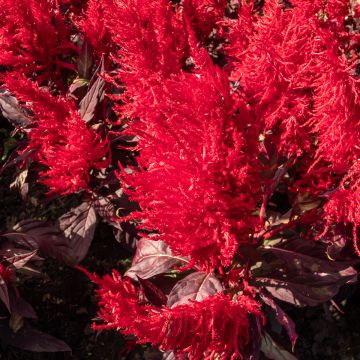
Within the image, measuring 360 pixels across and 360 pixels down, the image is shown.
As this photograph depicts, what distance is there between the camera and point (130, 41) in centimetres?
147

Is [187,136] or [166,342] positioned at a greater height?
[187,136]

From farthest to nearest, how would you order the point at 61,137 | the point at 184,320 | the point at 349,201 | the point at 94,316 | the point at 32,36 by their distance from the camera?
the point at 94,316
the point at 32,36
the point at 61,137
the point at 349,201
the point at 184,320

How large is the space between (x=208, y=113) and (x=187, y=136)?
0.08 metres

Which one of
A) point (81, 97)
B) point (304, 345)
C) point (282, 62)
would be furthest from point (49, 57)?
point (304, 345)

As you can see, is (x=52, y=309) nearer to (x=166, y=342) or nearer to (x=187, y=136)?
(x=166, y=342)

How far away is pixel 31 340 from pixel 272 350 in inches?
46.8

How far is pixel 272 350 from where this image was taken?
1917 mm

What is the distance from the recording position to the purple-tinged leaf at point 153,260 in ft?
6.15

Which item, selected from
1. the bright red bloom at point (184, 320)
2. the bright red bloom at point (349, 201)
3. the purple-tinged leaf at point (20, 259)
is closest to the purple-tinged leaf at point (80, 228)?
the purple-tinged leaf at point (20, 259)

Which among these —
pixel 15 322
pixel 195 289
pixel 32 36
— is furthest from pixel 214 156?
pixel 15 322

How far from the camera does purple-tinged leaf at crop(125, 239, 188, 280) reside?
6.15ft

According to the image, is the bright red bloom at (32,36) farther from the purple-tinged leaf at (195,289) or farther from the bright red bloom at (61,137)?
the purple-tinged leaf at (195,289)

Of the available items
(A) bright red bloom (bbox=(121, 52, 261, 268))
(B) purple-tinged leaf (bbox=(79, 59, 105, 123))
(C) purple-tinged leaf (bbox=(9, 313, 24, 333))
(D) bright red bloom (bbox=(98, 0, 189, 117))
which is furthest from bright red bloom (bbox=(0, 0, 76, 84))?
(C) purple-tinged leaf (bbox=(9, 313, 24, 333))

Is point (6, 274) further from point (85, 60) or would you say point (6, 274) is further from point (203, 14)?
point (203, 14)
